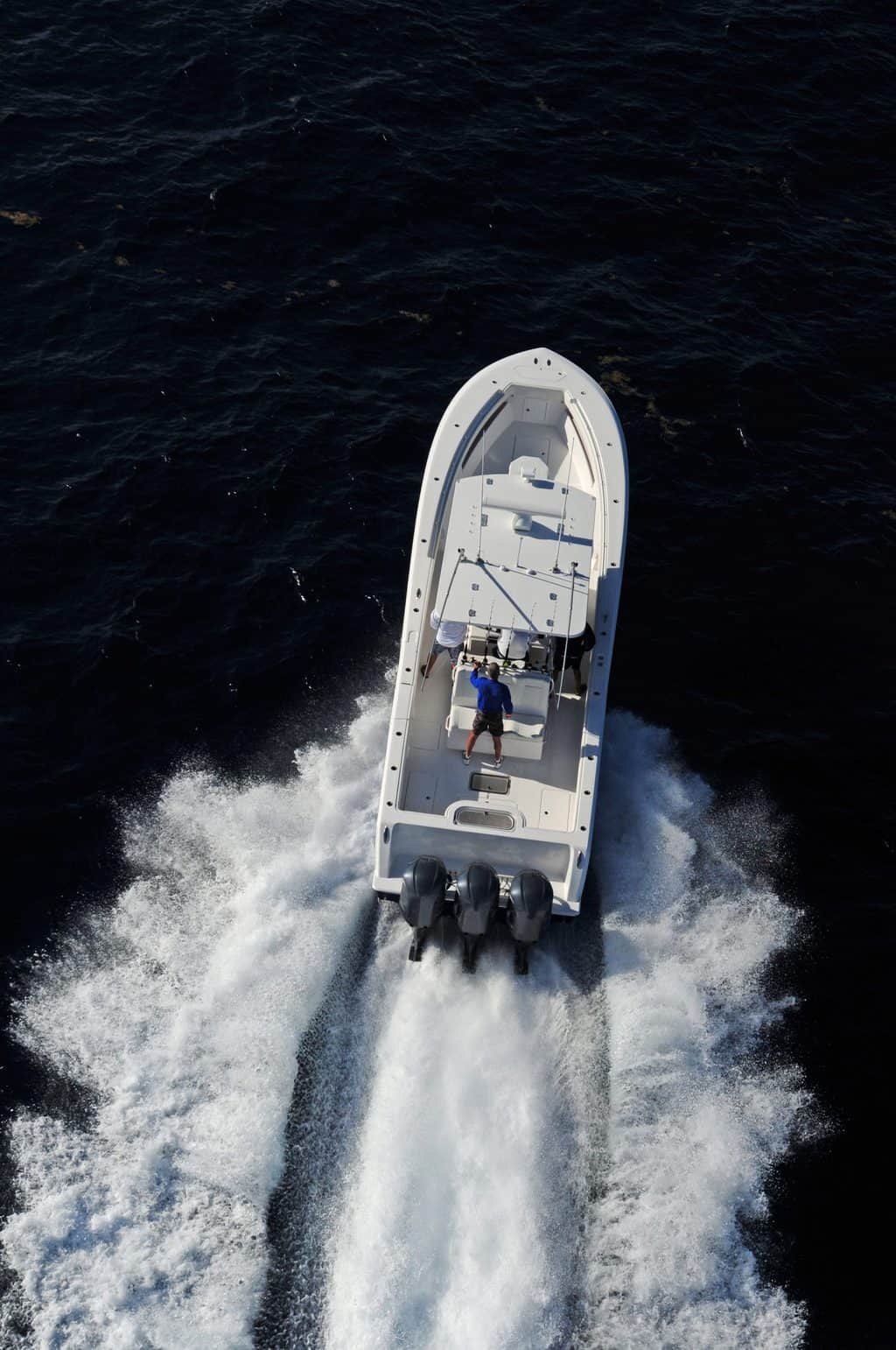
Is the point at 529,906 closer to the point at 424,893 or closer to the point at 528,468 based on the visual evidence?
the point at 424,893

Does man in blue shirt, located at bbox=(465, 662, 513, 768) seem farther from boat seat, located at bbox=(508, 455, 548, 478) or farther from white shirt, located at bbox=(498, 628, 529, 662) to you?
boat seat, located at bbox=(508, 455, 548, 478)

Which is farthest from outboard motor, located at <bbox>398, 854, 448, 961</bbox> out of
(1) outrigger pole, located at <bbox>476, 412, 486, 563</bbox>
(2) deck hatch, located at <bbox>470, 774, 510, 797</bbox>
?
(1) outrigger pole, located at <bbox>476, 412, 486, 563</bbox>

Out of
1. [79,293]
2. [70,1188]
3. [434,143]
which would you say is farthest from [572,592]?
[434,143]

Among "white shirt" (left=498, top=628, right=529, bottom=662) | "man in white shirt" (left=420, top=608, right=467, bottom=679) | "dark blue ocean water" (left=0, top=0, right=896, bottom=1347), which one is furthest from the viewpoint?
"dark blue ocean water" (left=0, top=0, right=896, bottom=1347)

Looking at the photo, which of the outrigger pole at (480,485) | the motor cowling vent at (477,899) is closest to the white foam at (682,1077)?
the motor cowling vent at (477,899)

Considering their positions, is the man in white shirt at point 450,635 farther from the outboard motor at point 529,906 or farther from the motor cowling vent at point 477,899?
the outboard motor at point 529,906

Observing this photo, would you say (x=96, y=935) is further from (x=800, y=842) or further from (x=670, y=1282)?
(x=800, y=842)
